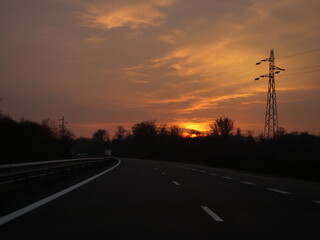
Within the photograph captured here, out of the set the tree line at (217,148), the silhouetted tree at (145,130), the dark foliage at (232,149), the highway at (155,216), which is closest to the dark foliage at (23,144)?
the tree line at (217,148)

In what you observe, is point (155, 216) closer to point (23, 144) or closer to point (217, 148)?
point (23, 144)

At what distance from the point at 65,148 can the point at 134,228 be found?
54.5m

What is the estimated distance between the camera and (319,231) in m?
7.16

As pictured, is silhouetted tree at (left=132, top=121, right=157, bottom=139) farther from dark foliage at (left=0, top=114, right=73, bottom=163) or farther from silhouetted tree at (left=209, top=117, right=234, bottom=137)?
dark foliage at (left=0, top=114, right=73, bottom=163)

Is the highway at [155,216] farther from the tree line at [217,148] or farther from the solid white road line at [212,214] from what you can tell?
the tree line at [217,148]

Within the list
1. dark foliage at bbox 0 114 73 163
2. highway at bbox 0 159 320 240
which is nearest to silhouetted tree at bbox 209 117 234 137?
dark foliage at bbox 0 114 73 163

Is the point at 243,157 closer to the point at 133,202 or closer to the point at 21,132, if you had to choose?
the point at 21,132

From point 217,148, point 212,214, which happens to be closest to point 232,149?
point 217,148

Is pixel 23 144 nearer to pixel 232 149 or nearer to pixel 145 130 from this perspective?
pixel 232 149

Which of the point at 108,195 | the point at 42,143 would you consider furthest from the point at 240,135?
the point at 108,195

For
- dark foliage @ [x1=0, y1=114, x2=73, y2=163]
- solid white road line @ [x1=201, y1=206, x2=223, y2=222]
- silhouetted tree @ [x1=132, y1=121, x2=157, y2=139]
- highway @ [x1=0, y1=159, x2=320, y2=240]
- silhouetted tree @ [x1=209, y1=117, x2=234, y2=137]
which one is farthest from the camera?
silhouetted tree @ [x1=132, y1=121, x2=157, y2=139]

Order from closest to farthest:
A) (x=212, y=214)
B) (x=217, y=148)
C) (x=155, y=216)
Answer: (x=155, y=216), (x=212, y=214), (x=217, y=148)

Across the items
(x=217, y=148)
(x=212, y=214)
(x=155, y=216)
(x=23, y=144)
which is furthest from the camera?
(x=217, y=148)

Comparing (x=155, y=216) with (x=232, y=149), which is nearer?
(x=155, y=216)
